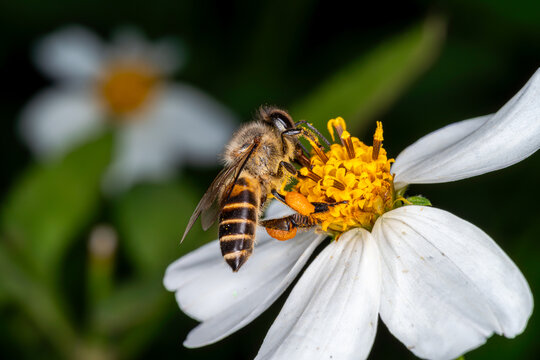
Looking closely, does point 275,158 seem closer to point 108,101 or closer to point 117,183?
point 117,183

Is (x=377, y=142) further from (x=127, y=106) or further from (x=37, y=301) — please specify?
(x=127, y=106)

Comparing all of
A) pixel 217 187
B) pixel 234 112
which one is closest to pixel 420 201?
pixel 217 187

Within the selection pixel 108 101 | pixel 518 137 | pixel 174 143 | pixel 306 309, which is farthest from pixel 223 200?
pixel 108 101

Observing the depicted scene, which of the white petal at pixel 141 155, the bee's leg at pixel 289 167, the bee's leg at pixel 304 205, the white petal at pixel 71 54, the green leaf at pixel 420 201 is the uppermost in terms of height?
the white petal at pixel 71 54

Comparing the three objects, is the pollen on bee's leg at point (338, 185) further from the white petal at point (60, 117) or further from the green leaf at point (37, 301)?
the white petal at point (60, 117)

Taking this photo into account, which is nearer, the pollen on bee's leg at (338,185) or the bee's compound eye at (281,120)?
the pollen on bee's leg at (338,185)

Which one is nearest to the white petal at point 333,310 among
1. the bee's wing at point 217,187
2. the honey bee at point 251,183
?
the honey bee at point 251,183

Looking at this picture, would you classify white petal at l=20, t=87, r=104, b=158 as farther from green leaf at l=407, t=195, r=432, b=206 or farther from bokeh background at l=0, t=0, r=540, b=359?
green leaf at l=407, t=195, r=432, b=206
